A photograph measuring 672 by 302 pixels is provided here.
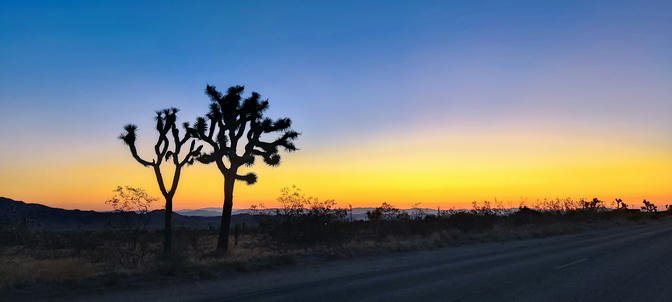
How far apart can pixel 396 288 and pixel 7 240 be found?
1510 cm

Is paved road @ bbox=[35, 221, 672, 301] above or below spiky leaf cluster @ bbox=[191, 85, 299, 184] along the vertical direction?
below

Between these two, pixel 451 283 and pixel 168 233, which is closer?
pixel 451 283

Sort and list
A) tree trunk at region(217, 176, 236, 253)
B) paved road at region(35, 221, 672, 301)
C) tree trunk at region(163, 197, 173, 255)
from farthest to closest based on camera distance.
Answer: tree trunk at region(217, 176, 236, 253) < tree trunk at region(163, 197, 173, 255) < paved road at region(35, 221, 672, 301)

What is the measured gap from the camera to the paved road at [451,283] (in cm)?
995

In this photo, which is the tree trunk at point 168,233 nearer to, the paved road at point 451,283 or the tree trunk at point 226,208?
the tree trunk at point 226,208

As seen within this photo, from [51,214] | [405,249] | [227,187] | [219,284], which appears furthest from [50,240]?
[51,214]

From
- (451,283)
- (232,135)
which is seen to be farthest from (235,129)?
(451,283)

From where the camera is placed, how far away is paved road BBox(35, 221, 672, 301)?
995cm

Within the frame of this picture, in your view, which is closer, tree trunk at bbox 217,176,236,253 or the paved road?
the paved road

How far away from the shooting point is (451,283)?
457 inches

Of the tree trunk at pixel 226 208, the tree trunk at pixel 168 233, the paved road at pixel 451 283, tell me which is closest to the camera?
the paved road at pixel 451 283

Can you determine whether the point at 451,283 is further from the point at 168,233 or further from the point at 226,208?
the point at 226,208

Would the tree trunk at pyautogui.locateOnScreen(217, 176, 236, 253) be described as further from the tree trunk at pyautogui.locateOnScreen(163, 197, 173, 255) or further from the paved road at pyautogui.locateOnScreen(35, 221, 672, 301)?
the paved road at pyautogui.locateOnScreen(35, 221, 672, 301)

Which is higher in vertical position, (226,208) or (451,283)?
(226,208)
